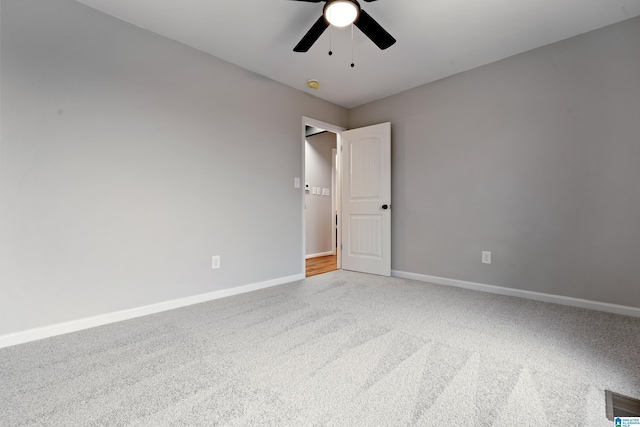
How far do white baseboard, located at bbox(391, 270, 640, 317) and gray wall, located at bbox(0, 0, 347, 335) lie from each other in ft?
6.11

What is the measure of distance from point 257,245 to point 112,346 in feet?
5.14

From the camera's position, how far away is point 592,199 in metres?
2.38

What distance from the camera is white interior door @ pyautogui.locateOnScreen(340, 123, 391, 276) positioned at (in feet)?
12.1

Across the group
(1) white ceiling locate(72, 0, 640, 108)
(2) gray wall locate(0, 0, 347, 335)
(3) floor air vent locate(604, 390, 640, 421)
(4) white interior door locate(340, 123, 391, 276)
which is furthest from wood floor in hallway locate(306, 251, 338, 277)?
(3) floor air vent locate(604, 390, 640, 421)

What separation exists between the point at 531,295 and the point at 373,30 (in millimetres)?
2722

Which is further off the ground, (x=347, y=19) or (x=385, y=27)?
(x=385, y=27)

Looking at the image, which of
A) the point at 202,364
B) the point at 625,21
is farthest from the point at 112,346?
the point at 625,21

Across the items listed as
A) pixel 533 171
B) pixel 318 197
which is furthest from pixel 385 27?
pixel 318 197

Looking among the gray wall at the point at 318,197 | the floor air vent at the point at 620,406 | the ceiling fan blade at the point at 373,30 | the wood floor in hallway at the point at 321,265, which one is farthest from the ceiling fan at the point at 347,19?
the gray wall at the point at 318,197

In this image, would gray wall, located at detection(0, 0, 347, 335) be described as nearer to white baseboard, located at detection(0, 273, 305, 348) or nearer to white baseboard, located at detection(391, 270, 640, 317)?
white baseboard, located at detection(0, 273, 305, 348)

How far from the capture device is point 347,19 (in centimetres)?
180

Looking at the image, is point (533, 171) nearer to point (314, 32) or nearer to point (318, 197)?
point (314, 32)

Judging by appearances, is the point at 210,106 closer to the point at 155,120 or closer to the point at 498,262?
the point at 155,120

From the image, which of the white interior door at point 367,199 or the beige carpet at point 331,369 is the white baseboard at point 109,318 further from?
the white interior door at point 367,199
